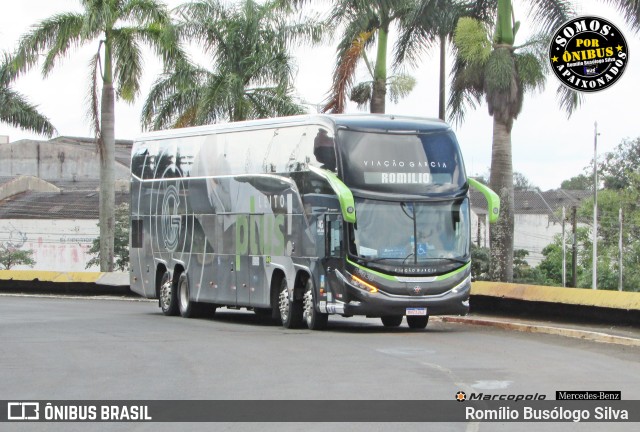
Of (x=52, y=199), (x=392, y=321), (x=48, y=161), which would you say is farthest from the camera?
(x=48, y=161)

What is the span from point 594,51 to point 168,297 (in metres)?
11.9

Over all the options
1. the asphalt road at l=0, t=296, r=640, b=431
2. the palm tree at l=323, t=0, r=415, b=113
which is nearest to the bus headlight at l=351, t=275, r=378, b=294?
the asphalt road at l=0, t=296, r=640, b=431

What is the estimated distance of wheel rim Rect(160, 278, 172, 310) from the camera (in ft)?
100

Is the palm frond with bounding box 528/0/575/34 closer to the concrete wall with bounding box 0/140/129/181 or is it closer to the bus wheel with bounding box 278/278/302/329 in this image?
the bus wheel with bounding box 278/278/302/329

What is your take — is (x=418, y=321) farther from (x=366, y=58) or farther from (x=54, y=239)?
(x=54, y=239)

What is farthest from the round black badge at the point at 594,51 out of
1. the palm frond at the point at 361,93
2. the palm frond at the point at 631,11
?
the palm frond at the point at 361,93

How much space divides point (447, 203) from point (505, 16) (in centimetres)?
1032

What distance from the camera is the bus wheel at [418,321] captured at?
81.8 ft

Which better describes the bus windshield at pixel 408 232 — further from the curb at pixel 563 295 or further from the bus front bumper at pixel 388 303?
the curb at pixel 563 295

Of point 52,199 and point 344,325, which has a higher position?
point 52,199

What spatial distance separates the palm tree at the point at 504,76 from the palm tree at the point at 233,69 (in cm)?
1069

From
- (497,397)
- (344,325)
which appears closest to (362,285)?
(344,325)

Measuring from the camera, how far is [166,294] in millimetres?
30672

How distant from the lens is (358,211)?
76.2 feet
